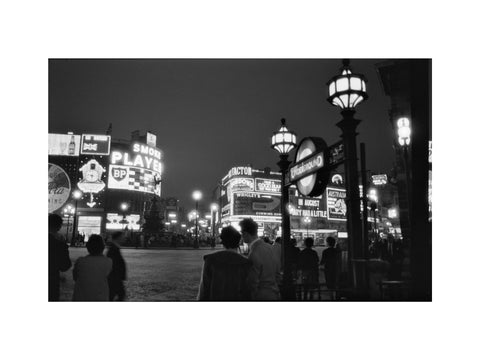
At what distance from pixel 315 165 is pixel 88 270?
11.8ft

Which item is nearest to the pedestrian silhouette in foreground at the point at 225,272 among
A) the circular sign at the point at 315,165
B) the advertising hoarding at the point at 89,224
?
the circular sign at the point at 315,165

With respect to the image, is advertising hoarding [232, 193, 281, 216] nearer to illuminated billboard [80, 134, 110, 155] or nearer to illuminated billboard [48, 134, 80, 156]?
illuminated billboard [80, 134, 110, 155]

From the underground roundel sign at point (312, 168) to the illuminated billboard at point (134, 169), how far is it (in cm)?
5063

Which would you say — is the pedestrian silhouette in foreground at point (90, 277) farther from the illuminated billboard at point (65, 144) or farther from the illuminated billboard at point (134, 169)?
the illuminated billboard at point (65, 144)

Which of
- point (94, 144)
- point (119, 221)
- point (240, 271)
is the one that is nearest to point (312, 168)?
point (240, 271)

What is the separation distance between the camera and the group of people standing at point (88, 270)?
5305 millimetres

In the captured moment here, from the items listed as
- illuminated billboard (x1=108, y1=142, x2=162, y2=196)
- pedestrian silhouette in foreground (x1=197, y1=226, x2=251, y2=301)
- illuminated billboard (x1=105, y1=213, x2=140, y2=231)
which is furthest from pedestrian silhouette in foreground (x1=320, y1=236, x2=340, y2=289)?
illuminated billboard (x1=105, y1=213, x2=140, y2=231)

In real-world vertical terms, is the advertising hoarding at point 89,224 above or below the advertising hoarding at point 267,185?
below

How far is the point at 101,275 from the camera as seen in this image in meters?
5.34

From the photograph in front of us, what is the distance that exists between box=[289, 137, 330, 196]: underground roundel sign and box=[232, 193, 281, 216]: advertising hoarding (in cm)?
5961
